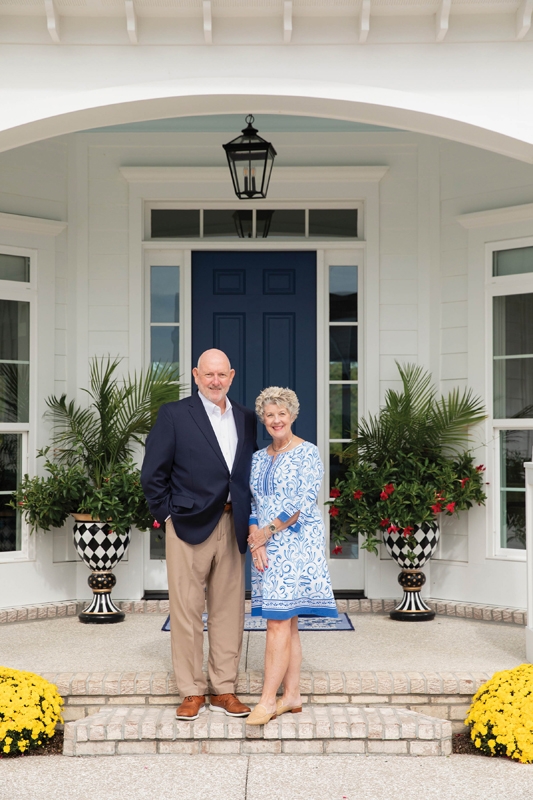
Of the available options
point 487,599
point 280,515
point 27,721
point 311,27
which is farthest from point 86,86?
point 487,599

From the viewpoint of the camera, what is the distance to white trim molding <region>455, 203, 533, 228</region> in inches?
220

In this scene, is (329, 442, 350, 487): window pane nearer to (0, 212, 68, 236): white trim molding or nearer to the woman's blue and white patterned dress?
the woman's blue and white patterned dress

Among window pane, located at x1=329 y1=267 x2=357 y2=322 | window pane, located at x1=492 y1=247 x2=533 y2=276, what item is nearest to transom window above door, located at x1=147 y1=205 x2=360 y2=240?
window pane, located at x1=329 y1=267 x2=357 y2=322

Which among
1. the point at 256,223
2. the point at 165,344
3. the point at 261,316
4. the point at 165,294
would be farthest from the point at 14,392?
the point at 256,223

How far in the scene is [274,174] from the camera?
19.6ft

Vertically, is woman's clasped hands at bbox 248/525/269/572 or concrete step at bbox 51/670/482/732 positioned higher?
woman's clasped hands at bbox 248/525/269/572

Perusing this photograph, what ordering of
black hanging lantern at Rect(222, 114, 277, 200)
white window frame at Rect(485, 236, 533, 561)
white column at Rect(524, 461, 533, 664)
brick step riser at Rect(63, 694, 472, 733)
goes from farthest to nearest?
white window frame at Rect(485, 236, 533, 561) < black hanging lantern at Rect(222, 114, 277, 200) < white column at Rect(524, 461, 533, 664) < brick step riser at Rect(63, 694, 472, 733)

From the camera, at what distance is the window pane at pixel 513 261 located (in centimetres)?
565

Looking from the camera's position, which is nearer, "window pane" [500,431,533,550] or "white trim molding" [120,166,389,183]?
"window pane" [500,431,533,550]

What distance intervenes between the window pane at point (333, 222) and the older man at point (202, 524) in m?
2.42

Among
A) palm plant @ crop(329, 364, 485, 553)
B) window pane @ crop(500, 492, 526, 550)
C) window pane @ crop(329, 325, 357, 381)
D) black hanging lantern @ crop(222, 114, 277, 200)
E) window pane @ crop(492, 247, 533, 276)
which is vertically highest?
black hanging lantern @ crop(222, 114, 277, 200)

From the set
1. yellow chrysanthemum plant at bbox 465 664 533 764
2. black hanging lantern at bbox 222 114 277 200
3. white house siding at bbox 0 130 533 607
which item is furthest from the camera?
white house siding at bbox 0 130 533 607

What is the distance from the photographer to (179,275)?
6.12 meters

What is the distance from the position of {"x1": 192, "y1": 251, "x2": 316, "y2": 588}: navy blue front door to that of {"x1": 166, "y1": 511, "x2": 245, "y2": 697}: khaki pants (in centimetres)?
220
